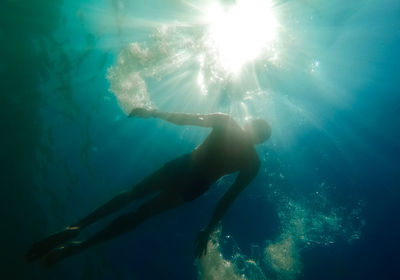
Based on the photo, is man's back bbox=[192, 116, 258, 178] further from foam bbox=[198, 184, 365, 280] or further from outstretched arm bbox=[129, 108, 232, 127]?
foam bbox=[198, 184, 365, 280]

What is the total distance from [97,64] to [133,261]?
1519 centimetres

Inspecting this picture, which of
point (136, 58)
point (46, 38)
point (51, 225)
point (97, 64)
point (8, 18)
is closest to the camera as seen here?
point (8, 18)

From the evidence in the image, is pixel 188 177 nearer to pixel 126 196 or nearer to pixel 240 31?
pixel 126 196

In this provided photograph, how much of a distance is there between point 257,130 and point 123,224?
107 inches

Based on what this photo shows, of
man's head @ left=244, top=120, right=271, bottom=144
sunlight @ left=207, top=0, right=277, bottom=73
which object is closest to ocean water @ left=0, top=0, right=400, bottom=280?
sunlight @ left=207, top=0, right=277, bottom=73

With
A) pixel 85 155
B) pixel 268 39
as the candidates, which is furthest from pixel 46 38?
pixel 268 39

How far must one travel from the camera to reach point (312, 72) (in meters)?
13.2

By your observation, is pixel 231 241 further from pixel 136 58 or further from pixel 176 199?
pixel 176 199

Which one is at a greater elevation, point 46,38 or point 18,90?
point 46,38

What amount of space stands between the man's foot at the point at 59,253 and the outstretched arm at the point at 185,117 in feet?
7.38

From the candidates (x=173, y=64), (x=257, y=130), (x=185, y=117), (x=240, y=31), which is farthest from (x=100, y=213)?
(x=173, y=64)

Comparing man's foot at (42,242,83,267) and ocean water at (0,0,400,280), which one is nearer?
man's foot at (42,242,83,267)

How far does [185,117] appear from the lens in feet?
11.1

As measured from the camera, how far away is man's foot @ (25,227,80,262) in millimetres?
3162
